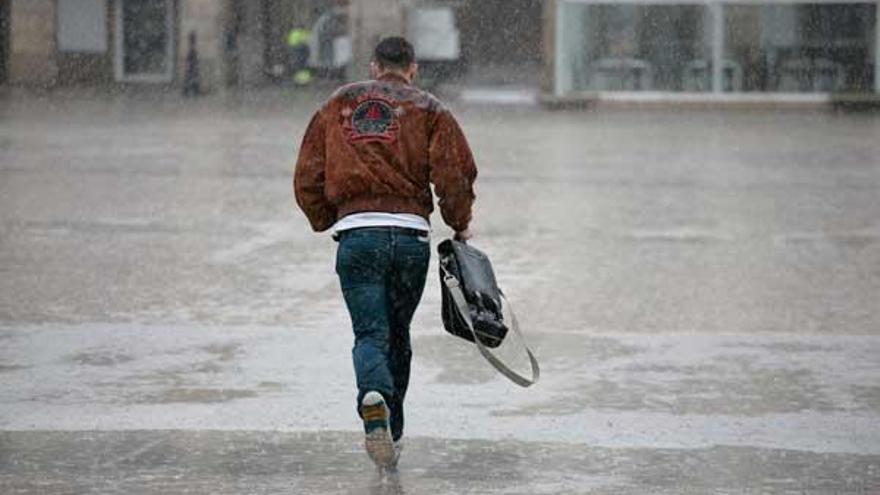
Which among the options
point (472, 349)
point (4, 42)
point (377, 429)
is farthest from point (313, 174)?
point (4, 42)

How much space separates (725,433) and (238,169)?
14650mm

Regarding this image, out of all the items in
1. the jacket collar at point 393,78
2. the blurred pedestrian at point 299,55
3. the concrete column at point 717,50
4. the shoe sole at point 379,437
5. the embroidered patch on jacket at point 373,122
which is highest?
the jacket collar at point 393,78

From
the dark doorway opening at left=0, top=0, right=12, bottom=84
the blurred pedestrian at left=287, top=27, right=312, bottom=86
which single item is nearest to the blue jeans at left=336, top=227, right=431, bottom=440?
the dark doorway opening at left=0, top=0, right=12, bottom=84

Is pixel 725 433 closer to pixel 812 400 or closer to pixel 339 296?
pixel 812 400

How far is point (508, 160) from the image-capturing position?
24375mm

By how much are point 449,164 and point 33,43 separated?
40.3 m

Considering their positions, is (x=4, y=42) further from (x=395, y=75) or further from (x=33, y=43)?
(x=395, y=75)

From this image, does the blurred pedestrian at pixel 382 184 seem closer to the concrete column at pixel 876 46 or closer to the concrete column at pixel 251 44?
the concrete column at pixel 876 46

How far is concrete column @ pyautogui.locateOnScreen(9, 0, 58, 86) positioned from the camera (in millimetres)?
46000

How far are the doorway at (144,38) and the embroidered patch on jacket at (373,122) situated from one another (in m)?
42.1

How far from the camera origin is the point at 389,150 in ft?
23.9

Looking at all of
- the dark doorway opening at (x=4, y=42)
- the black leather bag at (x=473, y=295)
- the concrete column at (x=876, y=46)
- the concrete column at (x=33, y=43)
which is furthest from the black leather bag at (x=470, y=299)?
the dark doorway opening at (x=4, y=42)

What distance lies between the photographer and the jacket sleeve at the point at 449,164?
7.30m

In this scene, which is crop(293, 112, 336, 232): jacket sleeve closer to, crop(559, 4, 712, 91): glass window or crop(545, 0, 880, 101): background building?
crop(545, 0, 880, 101): background building
